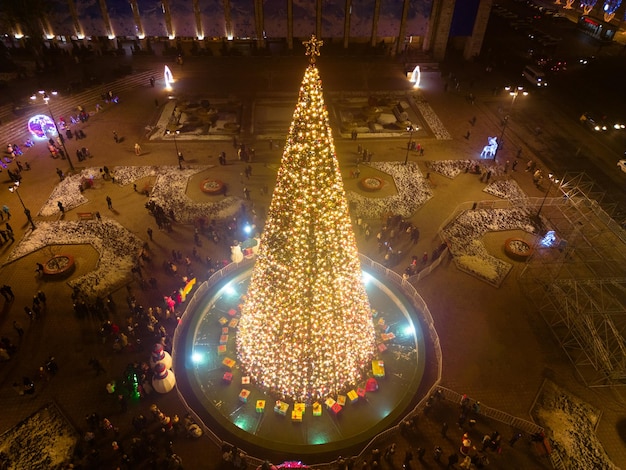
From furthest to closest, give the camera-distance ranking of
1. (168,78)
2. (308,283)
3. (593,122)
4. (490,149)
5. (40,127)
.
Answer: (168,78) → (593,122) → (40,127) → (490,149) → (308,283)

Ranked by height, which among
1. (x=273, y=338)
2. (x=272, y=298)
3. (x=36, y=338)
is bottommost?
(x=36, y=338)

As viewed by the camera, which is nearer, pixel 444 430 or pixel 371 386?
pixel 444 430

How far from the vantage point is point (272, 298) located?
13.4 meters

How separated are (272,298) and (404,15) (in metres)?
40.4

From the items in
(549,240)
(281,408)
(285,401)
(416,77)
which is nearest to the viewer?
(281,408)

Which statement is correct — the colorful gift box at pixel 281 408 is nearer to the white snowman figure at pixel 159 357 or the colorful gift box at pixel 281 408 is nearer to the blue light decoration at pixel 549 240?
the white snowman figure at pixel 159 357

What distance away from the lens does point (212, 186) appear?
90.0ft

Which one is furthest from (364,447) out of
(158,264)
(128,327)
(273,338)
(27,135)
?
(27,135)

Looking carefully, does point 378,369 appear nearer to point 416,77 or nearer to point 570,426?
point 570,426

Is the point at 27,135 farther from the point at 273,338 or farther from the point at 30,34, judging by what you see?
the point at 273,338

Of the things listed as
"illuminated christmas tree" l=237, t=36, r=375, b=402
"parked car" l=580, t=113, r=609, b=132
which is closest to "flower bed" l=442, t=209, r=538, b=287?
"illuminated christmas tree" l=237, t=36, r=375, b=402

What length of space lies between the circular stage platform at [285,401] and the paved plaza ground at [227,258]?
59 cm

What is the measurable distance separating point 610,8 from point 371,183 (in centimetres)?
5023

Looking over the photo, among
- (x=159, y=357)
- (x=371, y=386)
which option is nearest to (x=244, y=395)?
(x=159, y=357)
